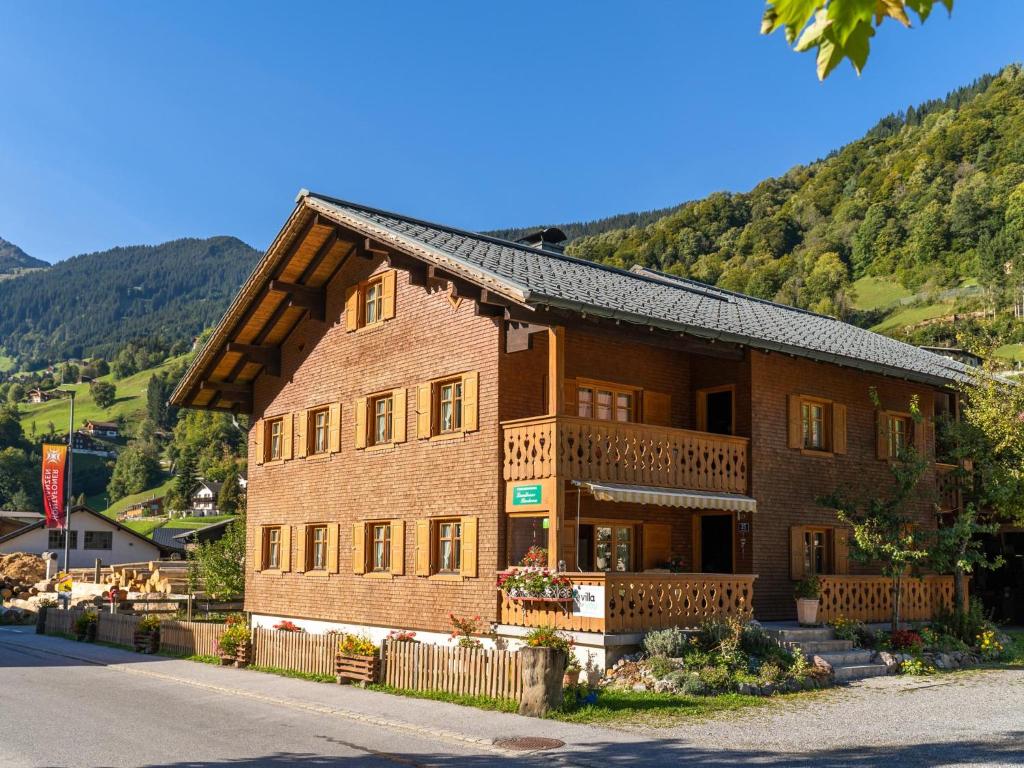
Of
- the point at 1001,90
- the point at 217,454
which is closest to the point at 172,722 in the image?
the point at 1001,90

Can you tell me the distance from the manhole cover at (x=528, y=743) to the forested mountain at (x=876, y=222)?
9698 cm

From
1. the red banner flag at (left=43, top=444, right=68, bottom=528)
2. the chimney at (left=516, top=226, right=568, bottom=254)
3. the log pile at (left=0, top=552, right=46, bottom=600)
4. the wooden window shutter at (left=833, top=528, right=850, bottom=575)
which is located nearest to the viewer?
the wooden window shutter at (left=833, top=528, right=850, bottom=575)

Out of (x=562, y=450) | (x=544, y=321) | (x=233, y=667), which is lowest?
(x=233, y=667)

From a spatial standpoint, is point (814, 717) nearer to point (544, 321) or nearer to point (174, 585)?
point (544, 321)

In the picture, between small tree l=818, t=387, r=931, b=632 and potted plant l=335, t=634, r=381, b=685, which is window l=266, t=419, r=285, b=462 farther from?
small tree l=818, t=387, r=931, b=632

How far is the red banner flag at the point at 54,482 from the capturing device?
43938mm

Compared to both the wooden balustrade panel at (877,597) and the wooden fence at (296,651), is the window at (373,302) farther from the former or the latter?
the wooden balustrade panel at (877,597)

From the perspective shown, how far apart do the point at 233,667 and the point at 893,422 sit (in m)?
15.9

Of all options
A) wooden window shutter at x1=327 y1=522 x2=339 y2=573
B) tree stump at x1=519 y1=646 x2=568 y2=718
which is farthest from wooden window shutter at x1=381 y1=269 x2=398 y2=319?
tree stump at x1=519 y1=646 x2=568 y2=718

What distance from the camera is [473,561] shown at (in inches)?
815

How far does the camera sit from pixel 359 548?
80.4 ft

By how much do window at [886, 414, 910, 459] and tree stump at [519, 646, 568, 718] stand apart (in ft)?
42.9

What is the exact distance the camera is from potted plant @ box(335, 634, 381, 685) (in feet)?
59.9

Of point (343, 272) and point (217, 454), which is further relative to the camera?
point (217, 454)
